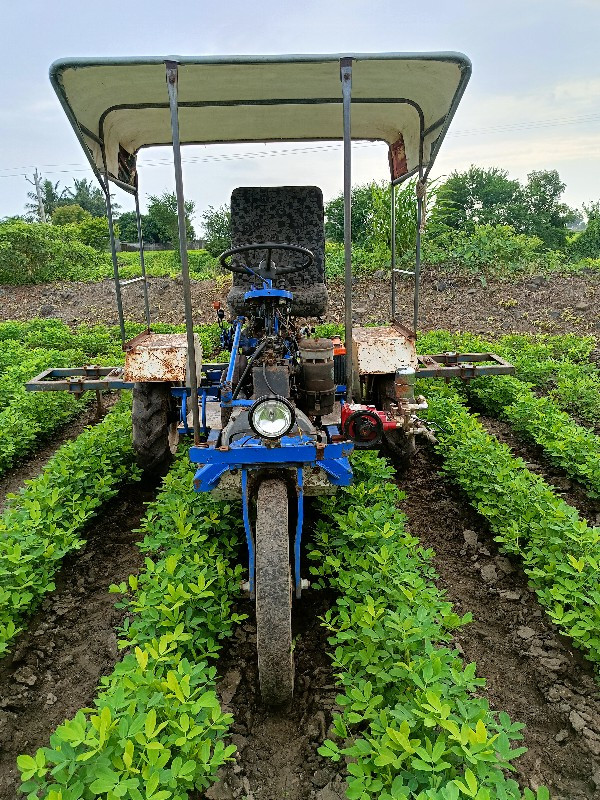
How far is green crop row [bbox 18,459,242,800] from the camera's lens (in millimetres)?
1844

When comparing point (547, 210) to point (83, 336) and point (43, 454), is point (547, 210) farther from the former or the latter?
point (43, 454)

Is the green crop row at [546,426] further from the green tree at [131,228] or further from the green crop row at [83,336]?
the green tree at [131,228]

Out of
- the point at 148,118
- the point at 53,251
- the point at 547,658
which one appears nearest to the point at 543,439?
the point at 547,658

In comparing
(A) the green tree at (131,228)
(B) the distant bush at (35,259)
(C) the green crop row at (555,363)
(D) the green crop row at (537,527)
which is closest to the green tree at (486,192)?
(A) the green tree at (131,228)

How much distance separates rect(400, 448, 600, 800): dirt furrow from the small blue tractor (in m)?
0.83

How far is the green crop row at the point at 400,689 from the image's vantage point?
187cm

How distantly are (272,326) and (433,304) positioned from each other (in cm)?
894

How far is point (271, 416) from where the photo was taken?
9.09ft

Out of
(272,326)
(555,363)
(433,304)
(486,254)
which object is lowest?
(555,363)

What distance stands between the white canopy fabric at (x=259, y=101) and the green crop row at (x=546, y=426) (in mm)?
2457

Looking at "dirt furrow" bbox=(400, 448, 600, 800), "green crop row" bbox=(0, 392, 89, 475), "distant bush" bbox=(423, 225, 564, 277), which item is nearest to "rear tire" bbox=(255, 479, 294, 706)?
"dirt furrow" bbox=(400, 448, 600, 800)

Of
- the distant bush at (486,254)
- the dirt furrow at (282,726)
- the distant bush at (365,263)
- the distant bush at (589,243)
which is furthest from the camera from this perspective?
the distant bush at (589,243)

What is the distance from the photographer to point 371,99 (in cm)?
402

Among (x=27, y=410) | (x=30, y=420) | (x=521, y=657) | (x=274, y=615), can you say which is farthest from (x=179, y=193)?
(x=27, y=410)
